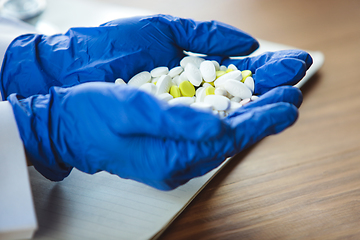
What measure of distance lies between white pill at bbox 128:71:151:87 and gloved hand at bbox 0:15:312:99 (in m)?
0.03

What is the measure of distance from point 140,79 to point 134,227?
329 mm

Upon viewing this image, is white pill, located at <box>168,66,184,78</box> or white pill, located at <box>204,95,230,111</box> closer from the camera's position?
white pill, located at <box>204,95,230,111</box>

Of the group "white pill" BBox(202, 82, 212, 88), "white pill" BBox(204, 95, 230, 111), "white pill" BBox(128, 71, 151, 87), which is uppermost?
"white pill" BBox(204, 95, 230, 111)

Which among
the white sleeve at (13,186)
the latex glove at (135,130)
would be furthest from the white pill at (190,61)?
the white sleeve at (13,186)

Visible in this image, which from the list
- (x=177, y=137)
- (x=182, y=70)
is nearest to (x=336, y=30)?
(x=182, y=70)

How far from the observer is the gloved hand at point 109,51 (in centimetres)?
76

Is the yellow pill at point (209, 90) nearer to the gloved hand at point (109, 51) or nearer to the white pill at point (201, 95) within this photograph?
the white pill at point (201, 95)

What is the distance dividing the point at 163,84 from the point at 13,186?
1.16 ft

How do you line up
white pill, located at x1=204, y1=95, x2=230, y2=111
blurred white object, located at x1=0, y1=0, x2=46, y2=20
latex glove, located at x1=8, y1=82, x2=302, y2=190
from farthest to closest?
blurred white object, located at x1=0, y1=0, x2=46, y2=20
white pill, located at x1=204, y1=95, x2=230, y2=111
latex glove, located at x1=8, y1=82, x2=302, y2=190

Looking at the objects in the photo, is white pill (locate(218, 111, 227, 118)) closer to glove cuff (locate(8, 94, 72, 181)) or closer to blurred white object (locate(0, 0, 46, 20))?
glove cuff (locate(8, 94, 72, 181))

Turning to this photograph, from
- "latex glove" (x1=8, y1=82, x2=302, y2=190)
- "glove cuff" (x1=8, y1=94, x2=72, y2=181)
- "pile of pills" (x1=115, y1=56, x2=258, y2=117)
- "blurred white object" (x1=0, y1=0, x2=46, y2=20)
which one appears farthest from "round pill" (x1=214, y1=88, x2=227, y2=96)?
"blurred white object" (x1=0, y1=0, x2=46, y2=20)

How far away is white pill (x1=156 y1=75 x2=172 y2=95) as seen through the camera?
27.4 inches

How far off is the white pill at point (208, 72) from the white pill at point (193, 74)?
1cm

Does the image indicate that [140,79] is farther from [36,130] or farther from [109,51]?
[36,130]
